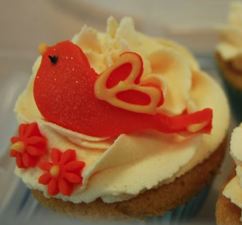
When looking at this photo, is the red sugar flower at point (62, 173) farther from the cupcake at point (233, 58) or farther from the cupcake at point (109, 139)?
the cupcake at point (233, 58)

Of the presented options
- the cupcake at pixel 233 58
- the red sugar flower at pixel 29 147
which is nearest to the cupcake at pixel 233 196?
the red sugar flower at pixel 29 147

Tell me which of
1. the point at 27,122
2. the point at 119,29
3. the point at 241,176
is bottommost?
the point at 27,122

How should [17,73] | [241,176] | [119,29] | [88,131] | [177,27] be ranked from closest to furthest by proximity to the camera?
[241,176] → [88,131] → [119,29] → [17,73] → [177,27]

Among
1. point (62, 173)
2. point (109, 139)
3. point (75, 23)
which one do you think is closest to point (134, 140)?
point (109, 139)

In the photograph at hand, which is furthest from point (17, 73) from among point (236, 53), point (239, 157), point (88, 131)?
point (239, 157)

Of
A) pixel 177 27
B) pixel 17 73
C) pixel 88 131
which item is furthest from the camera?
pixel 177 27

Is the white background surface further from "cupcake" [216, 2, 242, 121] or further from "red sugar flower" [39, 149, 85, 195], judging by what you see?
"red sugar flower" [39, 149, 85, 195]

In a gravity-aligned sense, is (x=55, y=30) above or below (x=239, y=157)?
below

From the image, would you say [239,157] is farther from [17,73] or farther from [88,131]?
[17,73]

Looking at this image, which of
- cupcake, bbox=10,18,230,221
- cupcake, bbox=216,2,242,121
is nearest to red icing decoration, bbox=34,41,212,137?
cupcake, bbox=10,18,230,221
